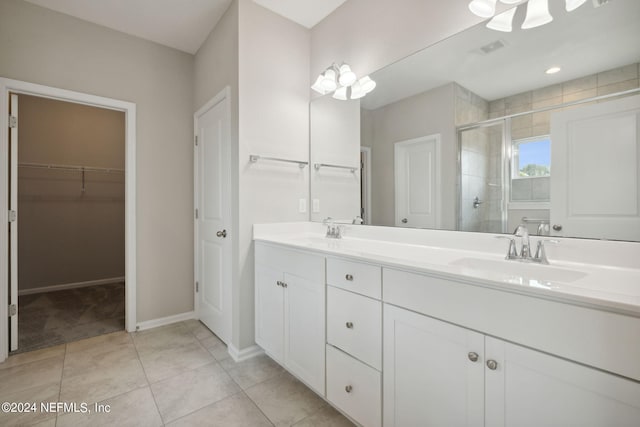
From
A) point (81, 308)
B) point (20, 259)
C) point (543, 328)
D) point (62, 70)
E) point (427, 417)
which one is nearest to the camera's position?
point (543, 328)

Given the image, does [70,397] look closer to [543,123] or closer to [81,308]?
[81,308]

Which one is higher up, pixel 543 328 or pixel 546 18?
pixel 546 18

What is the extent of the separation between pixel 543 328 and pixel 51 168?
16.6 ft

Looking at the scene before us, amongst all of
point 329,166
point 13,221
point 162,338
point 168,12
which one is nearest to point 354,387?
point 329,166

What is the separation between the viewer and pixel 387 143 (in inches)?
75.4

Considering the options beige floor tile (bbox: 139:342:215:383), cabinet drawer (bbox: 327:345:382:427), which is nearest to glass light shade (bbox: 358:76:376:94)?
cabinet drawer (bbox: 327:345:382:427)

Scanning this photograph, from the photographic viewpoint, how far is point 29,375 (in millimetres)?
1901

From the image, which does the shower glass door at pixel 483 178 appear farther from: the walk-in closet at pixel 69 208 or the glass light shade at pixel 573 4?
the walk-in closet at pixel 69 208

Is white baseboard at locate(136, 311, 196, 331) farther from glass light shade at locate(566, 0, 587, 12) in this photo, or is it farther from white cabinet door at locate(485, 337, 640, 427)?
glass light shade at locate(566, 0, 587, 12)

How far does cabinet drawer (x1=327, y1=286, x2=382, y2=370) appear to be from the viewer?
1.24m

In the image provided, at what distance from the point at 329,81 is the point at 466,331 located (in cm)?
190

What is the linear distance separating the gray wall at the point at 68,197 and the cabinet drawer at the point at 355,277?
4032 mm

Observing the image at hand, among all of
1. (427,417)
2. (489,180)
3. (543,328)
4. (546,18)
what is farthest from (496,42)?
(427,417)

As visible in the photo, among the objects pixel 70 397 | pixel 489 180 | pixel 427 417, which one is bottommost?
pixel 70 397
